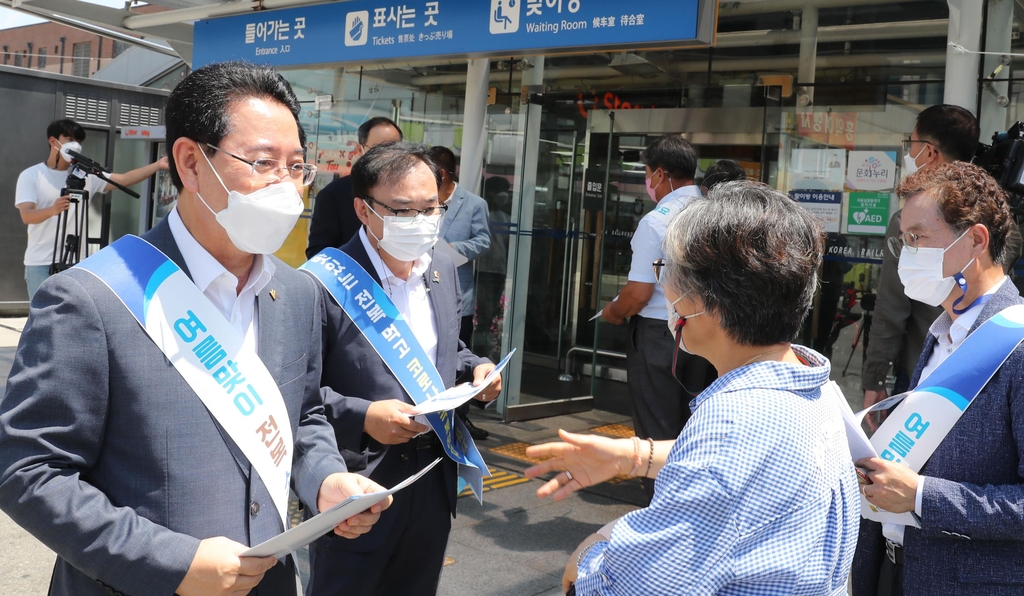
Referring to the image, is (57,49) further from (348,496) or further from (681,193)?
(348,496)

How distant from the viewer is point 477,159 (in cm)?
692

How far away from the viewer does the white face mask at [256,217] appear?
1767mm

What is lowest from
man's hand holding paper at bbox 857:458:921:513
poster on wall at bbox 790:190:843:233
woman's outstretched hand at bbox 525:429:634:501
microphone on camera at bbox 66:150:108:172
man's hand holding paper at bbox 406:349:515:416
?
man's hand holding paper at bbox 857:458:921:513

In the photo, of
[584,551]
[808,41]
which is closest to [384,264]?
[584,551]

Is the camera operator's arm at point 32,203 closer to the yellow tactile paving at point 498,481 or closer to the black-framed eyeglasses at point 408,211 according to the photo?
the yellow tactile paving at point 498,481

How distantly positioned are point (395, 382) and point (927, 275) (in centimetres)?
155

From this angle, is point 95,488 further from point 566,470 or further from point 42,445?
point 566,470

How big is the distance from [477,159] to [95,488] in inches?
220

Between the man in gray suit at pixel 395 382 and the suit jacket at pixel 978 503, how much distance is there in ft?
4.32

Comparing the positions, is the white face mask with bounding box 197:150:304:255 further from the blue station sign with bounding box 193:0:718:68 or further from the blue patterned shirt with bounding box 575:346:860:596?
the blue station sign with bounding box 193:0:718:68

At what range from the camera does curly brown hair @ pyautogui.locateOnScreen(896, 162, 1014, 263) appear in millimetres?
2314

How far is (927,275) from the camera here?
240cm

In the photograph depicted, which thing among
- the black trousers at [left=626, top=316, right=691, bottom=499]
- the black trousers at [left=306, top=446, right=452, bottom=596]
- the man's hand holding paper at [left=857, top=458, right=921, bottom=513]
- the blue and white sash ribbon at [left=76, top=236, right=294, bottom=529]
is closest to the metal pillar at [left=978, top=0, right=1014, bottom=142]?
the black trousers at [left=626, top=316, right=691, bottom=499]

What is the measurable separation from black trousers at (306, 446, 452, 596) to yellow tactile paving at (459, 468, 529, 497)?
262 cm
